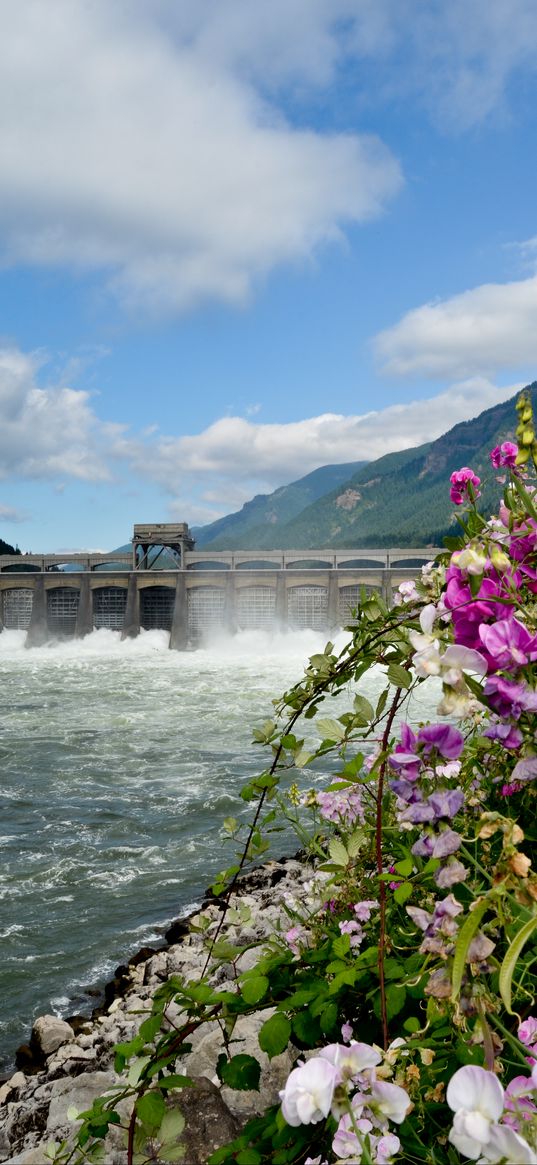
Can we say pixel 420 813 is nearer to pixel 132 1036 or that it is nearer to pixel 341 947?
pixel 341 947

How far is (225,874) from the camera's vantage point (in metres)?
2.87

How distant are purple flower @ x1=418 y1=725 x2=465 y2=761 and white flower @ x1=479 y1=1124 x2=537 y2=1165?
0.61 meters

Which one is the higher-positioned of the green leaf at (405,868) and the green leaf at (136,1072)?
the green leaf at (405,868)

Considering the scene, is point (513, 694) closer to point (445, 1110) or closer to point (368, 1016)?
point (445, 1110)

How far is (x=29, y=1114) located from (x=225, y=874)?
145 inches

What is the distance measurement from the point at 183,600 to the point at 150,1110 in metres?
49.0

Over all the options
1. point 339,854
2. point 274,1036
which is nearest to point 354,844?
point 339,854

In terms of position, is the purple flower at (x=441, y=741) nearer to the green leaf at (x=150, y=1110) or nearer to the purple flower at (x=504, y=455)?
the purple flower at (x=504, y=455)

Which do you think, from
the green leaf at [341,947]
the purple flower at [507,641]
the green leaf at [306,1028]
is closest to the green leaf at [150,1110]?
the green leaf at [306,1028]

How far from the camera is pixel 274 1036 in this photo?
212cm

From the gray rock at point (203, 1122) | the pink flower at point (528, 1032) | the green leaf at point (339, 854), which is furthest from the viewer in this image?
the gray rock at point (203, 1122)

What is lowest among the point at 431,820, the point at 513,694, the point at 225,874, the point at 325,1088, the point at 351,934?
the point at 351,934

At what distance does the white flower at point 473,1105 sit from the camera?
41.6 inches

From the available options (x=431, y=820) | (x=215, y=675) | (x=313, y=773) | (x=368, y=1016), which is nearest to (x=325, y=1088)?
(x=431, y=820)
